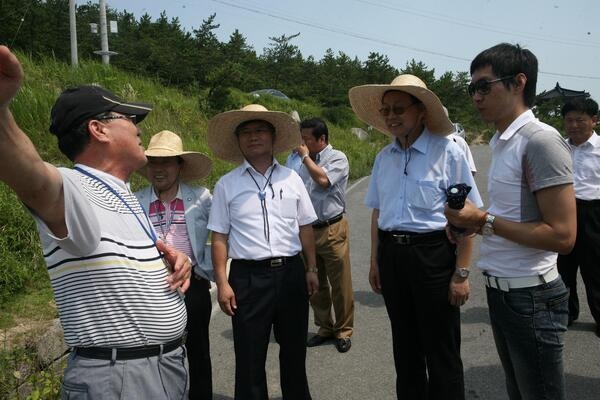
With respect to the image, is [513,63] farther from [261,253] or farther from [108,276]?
[108,276]

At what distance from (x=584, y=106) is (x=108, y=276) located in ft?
14.1

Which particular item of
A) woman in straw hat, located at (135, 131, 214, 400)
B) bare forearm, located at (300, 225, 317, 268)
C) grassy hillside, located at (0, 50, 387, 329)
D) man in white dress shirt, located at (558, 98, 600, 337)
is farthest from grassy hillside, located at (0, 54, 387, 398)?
man in white dress shirt, located at (558, 98, 600, 337)

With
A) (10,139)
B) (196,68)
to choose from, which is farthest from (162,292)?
(196,68)

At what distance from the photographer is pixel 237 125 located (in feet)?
10.3

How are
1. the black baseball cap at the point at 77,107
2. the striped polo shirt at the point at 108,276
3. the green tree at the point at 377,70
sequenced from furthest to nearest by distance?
the green tree at the point at 377,70, the black baseball cap at the point at 77,107, the striped polo shirt at the point at 108,276

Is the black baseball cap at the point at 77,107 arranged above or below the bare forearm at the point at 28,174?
above

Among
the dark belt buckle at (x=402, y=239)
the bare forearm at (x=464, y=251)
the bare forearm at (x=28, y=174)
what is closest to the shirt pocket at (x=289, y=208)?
the dark belt buckle at (x=402, y=239)

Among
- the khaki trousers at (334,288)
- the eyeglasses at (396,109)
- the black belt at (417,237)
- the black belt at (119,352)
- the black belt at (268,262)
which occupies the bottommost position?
the khaki trousers at (334,288)

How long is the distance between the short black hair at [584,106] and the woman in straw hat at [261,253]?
2827 mm

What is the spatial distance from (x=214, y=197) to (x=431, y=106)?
142 cm

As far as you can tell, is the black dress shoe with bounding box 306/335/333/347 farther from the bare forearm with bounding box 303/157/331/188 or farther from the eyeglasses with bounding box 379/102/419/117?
the eyeglasses with bounding box 379/102/419/117

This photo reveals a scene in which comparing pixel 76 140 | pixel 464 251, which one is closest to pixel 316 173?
pixel 464 251

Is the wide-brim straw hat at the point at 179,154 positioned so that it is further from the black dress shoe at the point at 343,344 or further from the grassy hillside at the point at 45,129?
the black dress shoe at the point at 343,344

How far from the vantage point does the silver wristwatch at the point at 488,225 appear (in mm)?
2094
